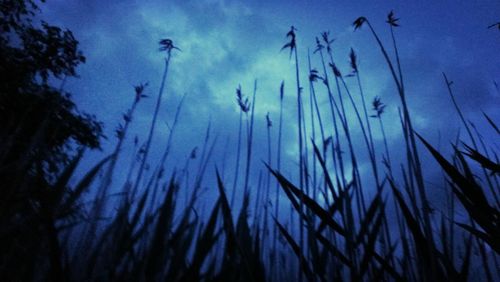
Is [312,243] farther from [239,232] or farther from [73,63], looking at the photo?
[73,63]

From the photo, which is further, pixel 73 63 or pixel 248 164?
pixel 73 63

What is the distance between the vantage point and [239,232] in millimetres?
940

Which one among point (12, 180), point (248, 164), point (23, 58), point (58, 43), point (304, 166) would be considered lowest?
point (12, 180)

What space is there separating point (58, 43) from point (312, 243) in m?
9.12

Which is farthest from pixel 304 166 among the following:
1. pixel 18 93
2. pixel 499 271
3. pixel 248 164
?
pixel 18 93

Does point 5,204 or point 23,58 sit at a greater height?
point 23,58

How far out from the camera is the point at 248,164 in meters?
1.60

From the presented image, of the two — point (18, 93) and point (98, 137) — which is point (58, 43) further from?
point (98, 137)

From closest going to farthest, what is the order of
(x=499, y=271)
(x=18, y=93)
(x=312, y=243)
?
(x=312, y=243), (x=499, y=271), (x=18, y=93)

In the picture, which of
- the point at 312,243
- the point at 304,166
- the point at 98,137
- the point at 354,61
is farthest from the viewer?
the point at 98,137

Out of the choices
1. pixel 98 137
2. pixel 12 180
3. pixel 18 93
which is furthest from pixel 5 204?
pixel 98 137

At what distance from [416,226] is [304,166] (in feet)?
1.95

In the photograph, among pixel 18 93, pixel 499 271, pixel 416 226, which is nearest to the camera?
pixel 416 226

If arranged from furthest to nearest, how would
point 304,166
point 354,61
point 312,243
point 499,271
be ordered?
1. point 354,61
2. point 499,271
3. point 304,166
4. point 312,243
